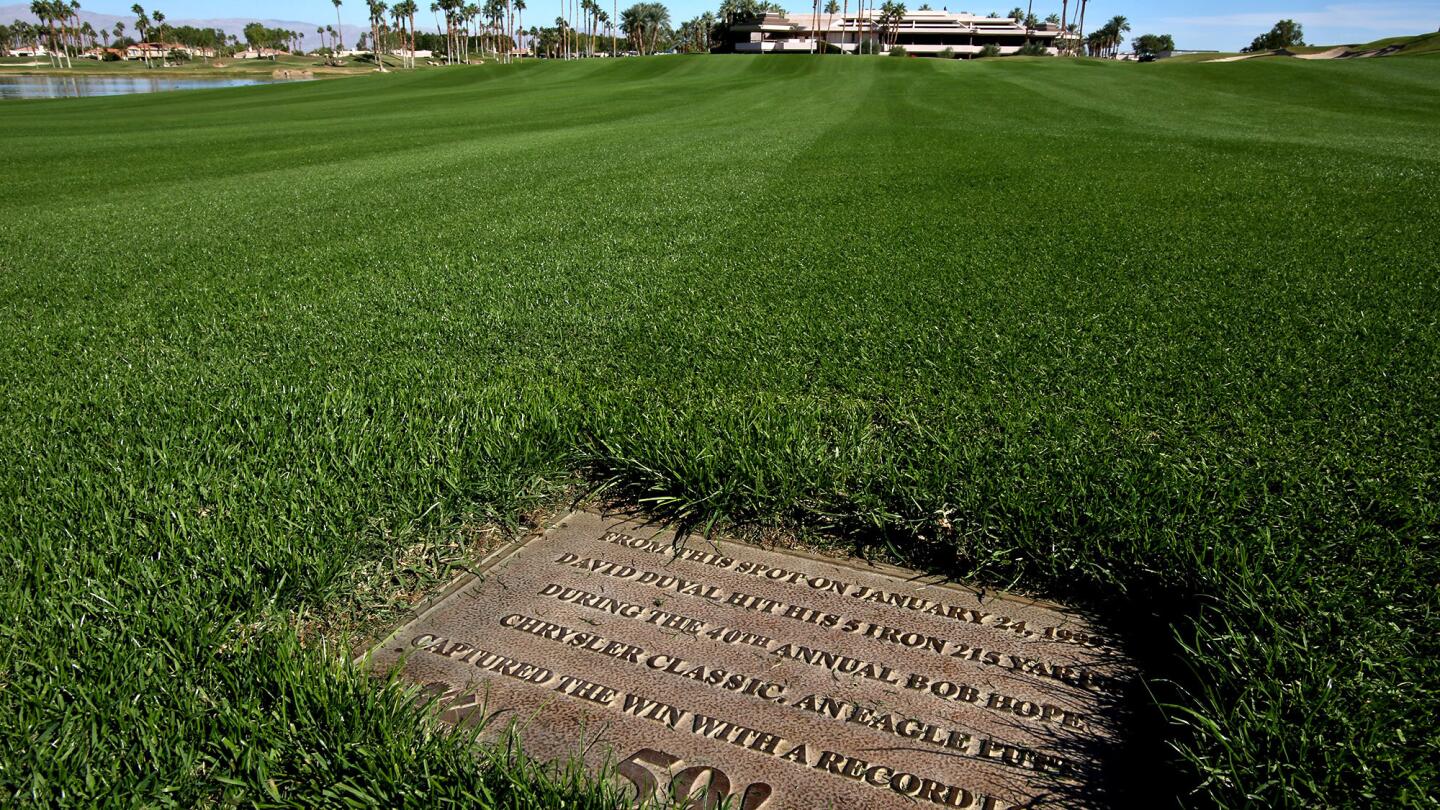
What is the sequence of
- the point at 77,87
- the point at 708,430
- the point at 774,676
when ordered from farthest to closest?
the point at 77,87 < the point at 708,430 < the point at 774,676

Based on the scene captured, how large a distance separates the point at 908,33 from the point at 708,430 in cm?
11415

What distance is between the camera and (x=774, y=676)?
1951 millimetres

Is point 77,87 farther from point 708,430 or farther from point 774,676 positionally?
point 774,676

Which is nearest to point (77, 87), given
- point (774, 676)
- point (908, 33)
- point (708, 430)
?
point (708, 430)

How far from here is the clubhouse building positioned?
10331 cm

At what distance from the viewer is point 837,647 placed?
2051mm

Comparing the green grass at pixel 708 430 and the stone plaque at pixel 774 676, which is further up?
the green grass at pixel 708 430

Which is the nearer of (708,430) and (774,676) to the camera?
(774,676)

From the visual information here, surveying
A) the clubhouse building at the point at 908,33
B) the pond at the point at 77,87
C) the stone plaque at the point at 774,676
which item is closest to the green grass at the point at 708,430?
the stone plaque at the point at 774,676

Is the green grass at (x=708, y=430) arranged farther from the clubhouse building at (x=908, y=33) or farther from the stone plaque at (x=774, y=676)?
the clubhouse building at (x=908, y=33)

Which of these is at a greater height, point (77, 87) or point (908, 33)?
point (908, 33)

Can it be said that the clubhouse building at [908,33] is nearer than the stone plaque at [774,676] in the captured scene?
No

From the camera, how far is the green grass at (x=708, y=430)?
1.75 m

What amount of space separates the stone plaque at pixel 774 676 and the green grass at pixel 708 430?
0.16 meters
